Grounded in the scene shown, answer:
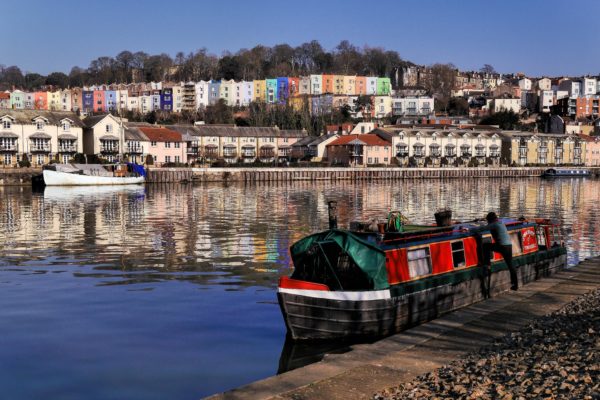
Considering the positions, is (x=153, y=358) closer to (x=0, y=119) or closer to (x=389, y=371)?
(x=389, y=371)

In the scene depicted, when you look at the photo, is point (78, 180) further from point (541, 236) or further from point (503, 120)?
point (503, 120)

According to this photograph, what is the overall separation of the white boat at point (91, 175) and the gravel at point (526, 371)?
273 feet

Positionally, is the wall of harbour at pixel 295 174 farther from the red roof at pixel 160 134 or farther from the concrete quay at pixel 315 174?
the red roof at pixel 160 134

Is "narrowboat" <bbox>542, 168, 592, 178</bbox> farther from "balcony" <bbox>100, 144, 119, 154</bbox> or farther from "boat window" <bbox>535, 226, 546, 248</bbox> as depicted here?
"boat window" <bbox>535, 226, 546, 248</bbox>

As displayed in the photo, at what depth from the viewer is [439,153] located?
468ft

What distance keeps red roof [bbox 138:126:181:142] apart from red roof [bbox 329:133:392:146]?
1244 inches

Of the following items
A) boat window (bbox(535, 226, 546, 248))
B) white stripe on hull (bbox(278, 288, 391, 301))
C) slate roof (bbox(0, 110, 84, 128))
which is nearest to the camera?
white stripe on hull (bbox(278, 288, 391, 301))

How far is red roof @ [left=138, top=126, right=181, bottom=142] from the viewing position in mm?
115169

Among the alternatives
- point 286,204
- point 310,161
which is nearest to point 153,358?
point 286,204

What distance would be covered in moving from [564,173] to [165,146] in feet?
260

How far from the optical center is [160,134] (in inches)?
4594

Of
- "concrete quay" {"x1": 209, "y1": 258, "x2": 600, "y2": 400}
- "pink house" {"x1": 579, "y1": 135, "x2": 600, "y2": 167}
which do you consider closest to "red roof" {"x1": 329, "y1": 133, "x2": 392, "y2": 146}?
"pink house" {"x1": 579, "y1": 135, "x2": 600, "y2": 167}

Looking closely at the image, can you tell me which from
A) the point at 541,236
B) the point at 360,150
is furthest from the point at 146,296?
the point at 360,150

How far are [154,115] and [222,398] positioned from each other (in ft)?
562
